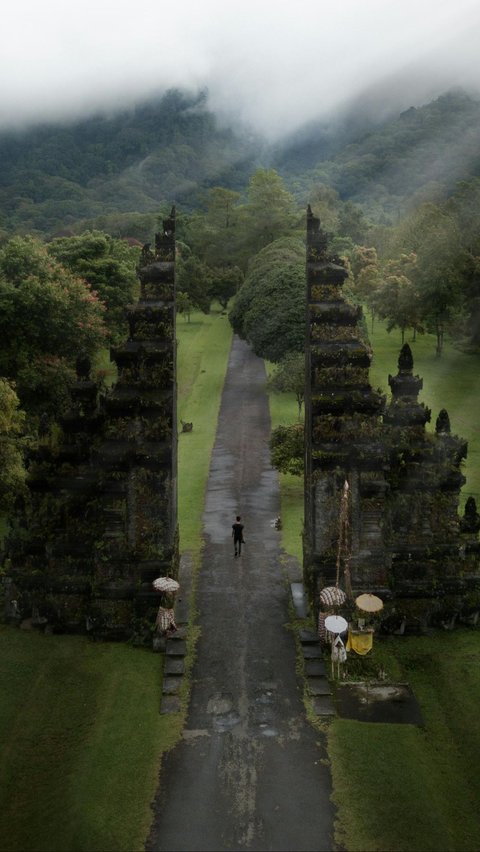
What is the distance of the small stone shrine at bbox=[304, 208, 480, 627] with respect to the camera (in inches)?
786

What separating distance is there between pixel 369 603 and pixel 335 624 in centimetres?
115

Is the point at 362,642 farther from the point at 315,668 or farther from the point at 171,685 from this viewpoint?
the point at 171,685

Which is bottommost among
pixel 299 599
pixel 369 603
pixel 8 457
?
pixel 299 599

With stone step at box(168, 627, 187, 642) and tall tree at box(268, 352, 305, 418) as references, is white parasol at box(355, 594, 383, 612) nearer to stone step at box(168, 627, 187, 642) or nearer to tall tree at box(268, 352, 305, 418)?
stone step at box(168, 627, 187, 642)

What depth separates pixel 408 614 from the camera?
→ 20781 mm

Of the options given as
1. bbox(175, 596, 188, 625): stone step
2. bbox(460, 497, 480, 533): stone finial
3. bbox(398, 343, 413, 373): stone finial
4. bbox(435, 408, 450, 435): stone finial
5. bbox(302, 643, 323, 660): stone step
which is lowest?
bbox(302, 643, 323, 660): stone step

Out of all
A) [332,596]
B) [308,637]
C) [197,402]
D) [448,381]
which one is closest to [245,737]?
[332,596]

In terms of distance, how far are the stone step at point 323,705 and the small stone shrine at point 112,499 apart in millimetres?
5106

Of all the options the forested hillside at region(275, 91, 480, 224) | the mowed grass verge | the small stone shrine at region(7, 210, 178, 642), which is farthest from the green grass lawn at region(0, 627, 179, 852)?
the forested hillside at region(275, 91, 480, 224)

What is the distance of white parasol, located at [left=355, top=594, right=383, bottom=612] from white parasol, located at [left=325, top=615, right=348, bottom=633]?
0.75m

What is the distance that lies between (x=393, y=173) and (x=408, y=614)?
146m

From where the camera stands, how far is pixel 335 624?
59.2ft

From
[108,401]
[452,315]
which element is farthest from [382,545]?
[452,315]

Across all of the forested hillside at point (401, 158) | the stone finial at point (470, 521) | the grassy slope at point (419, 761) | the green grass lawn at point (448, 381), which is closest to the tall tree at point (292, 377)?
the green grass lawn at point (448, 381)
